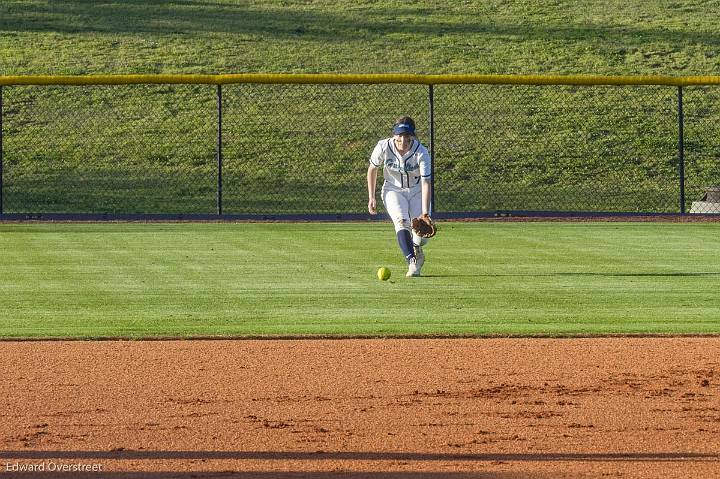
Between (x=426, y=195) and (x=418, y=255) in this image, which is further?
(x=418, y=255)

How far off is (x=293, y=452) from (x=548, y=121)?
26.8 metres

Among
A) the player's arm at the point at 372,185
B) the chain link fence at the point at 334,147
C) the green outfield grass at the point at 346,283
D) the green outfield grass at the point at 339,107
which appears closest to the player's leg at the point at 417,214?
the green outfield grass at the point at 346,283

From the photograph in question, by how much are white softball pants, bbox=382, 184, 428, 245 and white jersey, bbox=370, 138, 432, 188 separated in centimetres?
7

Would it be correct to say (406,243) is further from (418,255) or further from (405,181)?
(405,181)

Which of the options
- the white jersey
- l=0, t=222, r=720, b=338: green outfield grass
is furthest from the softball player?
l=0, t=222, r=720, b=338: green outfield grass

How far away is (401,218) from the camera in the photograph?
1393 centimetres

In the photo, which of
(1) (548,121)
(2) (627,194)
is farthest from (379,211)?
(1) (548,121)

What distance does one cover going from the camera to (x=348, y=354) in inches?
371

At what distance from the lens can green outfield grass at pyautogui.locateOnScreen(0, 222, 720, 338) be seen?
35.3ft

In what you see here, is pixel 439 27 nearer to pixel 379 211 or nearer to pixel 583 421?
pixel 379 211

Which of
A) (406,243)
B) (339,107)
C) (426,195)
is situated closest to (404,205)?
(406,243)

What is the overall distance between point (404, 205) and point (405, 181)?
25 centimetres

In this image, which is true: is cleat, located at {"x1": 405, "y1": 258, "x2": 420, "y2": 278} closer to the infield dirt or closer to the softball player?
the softball player

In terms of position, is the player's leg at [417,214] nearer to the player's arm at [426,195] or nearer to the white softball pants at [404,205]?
the white softball pants at [404,205]
